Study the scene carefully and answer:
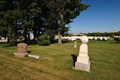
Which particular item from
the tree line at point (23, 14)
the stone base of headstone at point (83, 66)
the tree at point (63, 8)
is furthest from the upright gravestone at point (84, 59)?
the tree at point (63, 8)

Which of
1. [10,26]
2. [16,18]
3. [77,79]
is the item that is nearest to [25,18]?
[16,18]

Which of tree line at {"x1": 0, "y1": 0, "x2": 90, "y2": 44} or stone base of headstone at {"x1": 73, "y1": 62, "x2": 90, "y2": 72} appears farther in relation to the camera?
tree line at {"x1": 0, "y1": 0, "x2": 90, "y2": 44}

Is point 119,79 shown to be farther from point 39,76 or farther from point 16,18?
point 16,18

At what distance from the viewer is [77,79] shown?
3516 millimetres

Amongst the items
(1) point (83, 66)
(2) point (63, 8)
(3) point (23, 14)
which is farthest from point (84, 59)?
(2) point (63, 8)

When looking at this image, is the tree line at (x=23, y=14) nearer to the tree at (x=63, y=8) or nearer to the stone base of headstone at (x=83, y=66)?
the tree at (x=63, y=8)

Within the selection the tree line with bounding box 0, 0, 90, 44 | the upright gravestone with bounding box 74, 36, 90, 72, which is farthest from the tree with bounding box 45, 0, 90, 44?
the upright gravestone with bounding box 74, 36, 90, 72

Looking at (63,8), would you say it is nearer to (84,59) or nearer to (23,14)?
(23,14)

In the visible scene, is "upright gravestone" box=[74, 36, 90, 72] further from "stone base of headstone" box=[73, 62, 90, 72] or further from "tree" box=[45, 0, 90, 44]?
"tree" box=[45, 0, 90, 44]

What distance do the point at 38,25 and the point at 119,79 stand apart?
23494 mm

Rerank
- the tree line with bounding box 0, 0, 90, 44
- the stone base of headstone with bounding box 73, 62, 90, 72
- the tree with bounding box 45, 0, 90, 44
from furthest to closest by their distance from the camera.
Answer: the tree with bounding box 45, 0, 90, 44, the tree line with bounding box 0, 0, 90, 44, the stone base of headstone with bounding box 73, 62, 90, 72

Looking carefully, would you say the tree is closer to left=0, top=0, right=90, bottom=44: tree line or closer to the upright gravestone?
left=0, top=0, right=90, bottom=44: tree line

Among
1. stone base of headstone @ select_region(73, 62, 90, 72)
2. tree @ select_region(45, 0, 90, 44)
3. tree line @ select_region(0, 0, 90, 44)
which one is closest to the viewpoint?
stone base of headstone @ select_region(73, 62, 90, 72)

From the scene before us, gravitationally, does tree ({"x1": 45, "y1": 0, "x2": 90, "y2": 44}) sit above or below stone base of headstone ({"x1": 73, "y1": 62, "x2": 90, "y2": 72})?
above
